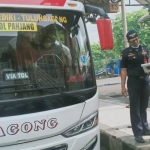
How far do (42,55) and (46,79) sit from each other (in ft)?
0.93

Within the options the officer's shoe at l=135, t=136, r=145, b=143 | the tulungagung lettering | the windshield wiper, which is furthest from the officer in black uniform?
the tulungagung lettering

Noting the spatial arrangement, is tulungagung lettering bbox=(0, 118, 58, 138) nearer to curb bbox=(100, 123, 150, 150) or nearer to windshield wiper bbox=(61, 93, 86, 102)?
windshield wiper bbox=(61, 93, 86, 102)

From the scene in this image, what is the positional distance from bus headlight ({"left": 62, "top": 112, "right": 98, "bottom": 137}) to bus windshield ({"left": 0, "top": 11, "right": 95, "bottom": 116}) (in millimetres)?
382

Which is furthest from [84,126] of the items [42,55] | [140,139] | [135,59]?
[135,59]

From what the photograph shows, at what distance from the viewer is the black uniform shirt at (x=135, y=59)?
440cm

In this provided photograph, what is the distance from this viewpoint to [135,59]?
14.4 ft

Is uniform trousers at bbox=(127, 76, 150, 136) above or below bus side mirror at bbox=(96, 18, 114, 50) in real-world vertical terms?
below

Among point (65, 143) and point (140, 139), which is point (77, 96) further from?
point (140, 139)

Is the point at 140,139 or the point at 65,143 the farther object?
the point at 140,139

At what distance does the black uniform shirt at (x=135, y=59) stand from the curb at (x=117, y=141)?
1.08m

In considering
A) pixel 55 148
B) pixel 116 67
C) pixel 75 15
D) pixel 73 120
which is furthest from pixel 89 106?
pixel 116 67

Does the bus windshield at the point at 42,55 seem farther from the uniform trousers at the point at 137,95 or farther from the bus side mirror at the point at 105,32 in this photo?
the uniform trousers at the point at 137,95

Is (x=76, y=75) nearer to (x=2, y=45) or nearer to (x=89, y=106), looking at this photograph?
(x=89, y=106)

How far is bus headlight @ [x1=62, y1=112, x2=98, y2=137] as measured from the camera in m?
3.15
